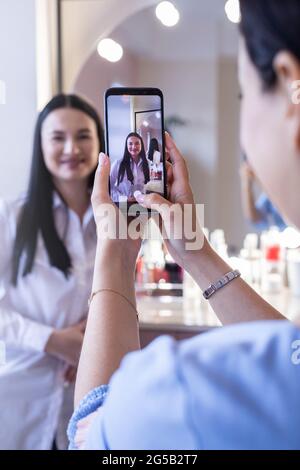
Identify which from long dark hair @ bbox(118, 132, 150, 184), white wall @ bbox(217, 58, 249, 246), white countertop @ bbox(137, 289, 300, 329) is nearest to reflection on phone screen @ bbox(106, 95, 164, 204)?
long dark hair @ bbox(118, 132, 150, 184)

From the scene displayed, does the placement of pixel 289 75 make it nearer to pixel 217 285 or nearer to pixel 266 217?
pixel 217 285

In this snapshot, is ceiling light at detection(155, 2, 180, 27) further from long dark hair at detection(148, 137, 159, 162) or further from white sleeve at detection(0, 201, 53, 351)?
long dark hair at detection(148, 137, 159, 162)

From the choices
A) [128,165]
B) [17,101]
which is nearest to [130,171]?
[128,165]

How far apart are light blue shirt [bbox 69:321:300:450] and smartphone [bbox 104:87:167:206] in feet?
0.69

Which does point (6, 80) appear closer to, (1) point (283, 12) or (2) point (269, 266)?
(2) point (269, 266)

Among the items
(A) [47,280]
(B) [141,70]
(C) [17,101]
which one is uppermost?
(B) [141,70]

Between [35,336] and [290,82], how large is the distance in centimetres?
66

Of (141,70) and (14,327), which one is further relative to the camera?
(141,70)

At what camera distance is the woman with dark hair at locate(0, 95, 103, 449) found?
80 centimetres

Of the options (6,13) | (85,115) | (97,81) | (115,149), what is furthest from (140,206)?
(97,81)

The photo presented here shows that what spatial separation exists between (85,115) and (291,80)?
619 millimetres

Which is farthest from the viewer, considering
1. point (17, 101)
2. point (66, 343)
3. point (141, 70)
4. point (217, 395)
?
point (141, 70)

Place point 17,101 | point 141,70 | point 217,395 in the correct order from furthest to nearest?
1. point 141,70
2. point 17,101
3. point 217,395

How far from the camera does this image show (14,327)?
2.64 ft
